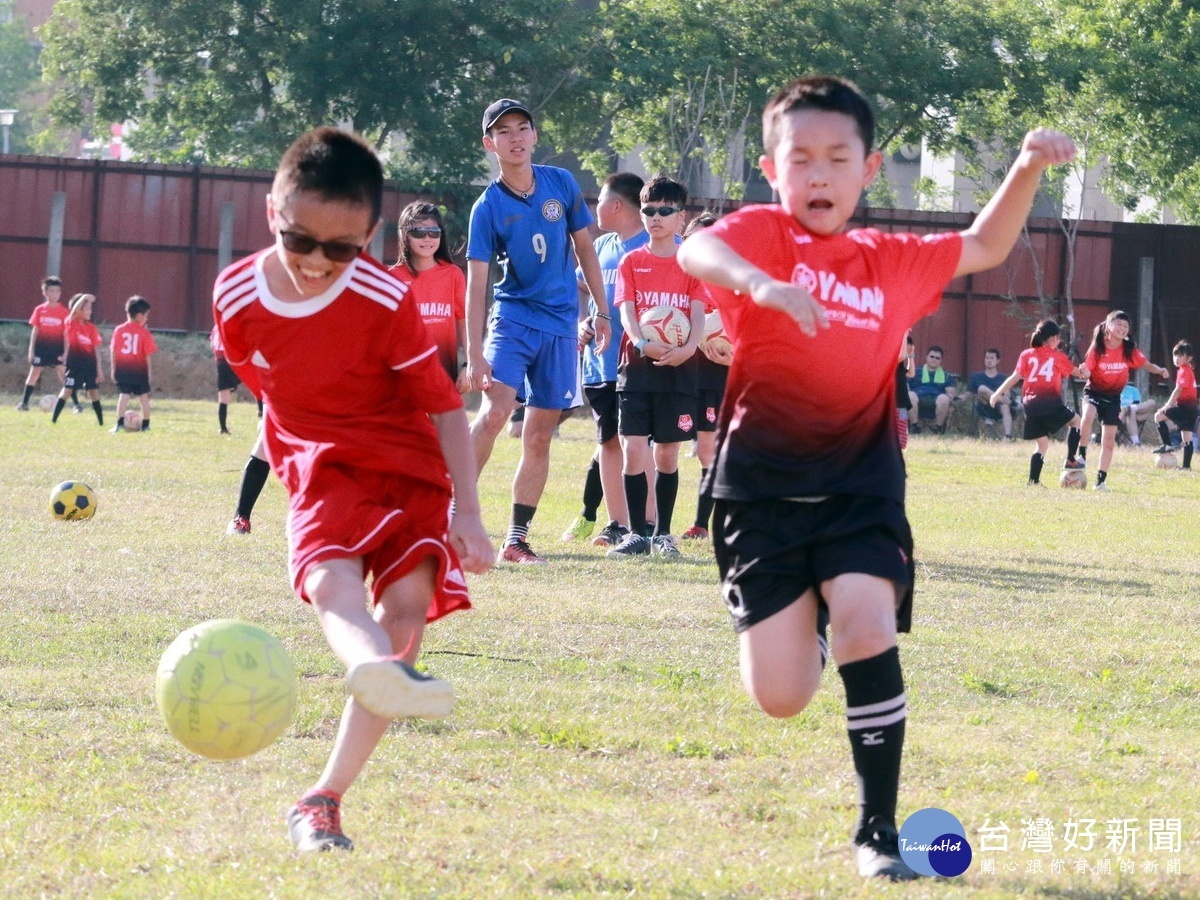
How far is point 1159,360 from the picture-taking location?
1201 inches

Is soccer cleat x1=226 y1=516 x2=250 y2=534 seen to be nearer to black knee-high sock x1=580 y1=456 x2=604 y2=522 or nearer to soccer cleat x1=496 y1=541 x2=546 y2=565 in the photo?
Answer: soccer cleat x1=496 y1=541 x2=546 y2=565

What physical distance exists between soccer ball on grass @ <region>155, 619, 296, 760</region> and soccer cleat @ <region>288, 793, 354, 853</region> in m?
0.19

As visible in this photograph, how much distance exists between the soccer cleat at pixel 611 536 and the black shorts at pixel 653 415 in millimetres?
688

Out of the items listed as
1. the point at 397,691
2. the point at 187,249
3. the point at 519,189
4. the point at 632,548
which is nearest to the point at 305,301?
the point at 397,691

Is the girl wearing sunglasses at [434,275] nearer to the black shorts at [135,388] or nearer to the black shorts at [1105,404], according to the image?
the black shorts at [1105,404]

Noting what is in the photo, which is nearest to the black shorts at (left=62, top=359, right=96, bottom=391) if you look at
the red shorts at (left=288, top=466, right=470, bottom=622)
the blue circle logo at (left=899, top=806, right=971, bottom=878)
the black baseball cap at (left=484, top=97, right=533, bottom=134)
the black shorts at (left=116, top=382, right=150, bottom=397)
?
the black shorts at (left=116, top=382, right=150, bottom=397)

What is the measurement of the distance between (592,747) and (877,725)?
1355 mm

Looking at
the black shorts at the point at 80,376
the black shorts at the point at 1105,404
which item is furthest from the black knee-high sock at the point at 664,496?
the black shorts at the point at 80,376

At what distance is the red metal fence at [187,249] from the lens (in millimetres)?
30328

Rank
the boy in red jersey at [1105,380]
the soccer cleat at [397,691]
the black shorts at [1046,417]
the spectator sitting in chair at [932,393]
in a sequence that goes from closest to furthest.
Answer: the soccer cleat at [397,691]
the black shorts at [1046,417]
the boy in red jersey at [1105,380]
the spectator sitting in chair at [932,393]

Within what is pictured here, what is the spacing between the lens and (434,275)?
10.1 m

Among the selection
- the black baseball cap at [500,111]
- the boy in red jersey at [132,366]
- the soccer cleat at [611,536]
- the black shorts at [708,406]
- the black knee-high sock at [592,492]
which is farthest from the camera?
the boy in red jersey at [132,366]

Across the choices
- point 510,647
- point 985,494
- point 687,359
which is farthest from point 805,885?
point 985,494

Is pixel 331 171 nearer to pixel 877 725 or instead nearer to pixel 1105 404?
pixel 877 725
